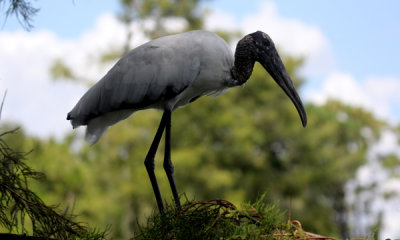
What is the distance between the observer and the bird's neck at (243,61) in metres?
2.83

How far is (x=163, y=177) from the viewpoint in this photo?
14672mm

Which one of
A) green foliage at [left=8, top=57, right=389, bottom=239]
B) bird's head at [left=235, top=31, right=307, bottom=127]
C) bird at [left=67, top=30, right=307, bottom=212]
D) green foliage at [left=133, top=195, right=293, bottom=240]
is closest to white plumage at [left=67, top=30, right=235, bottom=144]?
bird at [left=67, top=30, right=307, bottom=212]

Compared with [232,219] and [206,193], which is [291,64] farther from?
[232,219]

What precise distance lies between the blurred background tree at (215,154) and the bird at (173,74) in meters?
10.4

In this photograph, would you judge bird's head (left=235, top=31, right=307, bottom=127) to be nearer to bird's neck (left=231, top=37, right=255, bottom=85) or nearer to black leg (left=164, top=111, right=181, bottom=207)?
bird's neck (left=231, top=37, right=255, bottom=85)

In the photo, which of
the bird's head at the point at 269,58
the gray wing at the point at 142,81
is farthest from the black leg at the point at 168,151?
the bird's head at the point at 269,58

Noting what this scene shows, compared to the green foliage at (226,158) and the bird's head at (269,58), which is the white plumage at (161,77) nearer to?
the bird's head at (269,58)

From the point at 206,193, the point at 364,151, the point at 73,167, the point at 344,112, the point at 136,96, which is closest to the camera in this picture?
the point at 136,96

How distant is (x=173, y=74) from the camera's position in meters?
2.69

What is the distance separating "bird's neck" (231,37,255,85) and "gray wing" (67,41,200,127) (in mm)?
261

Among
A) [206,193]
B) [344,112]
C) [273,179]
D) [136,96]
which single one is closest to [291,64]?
[273,179]

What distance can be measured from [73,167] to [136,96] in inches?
335

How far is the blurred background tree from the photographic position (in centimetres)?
1506

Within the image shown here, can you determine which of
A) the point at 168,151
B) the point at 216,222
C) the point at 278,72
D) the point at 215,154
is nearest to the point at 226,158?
the point at 215,154
